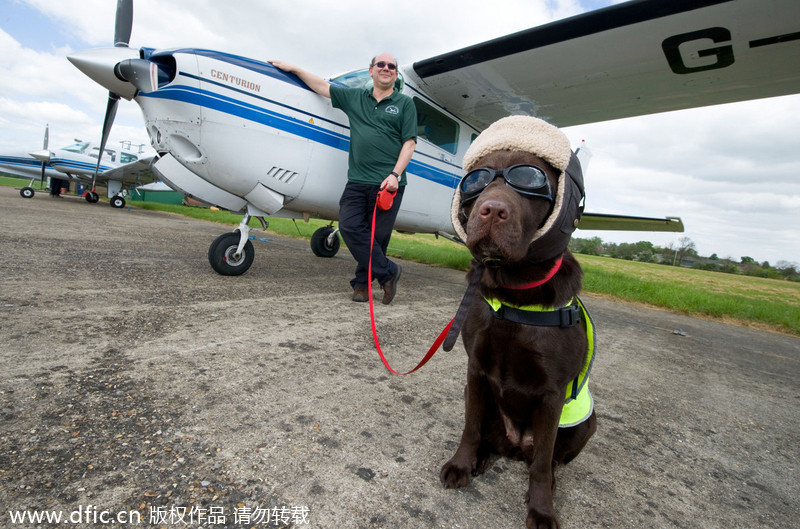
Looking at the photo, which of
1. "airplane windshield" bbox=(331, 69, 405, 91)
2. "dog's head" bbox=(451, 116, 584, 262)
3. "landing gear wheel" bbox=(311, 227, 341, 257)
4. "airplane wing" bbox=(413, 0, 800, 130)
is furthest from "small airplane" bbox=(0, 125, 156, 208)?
"dog's head" bbox=(451, 116, 584, 262)

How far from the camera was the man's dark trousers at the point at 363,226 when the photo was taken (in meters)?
3.36

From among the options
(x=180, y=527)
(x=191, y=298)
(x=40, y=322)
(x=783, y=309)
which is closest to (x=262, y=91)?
(x=191, y=298)

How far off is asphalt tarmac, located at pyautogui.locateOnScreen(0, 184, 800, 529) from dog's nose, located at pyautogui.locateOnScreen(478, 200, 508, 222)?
850 mm

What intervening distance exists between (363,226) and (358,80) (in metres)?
1.83

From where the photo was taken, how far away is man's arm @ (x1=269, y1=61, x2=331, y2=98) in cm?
346

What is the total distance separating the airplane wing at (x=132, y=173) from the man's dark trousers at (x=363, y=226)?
14.4m

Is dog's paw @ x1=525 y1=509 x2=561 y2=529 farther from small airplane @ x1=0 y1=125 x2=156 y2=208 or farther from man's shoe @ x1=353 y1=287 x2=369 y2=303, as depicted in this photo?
small airplane @ x1=0 y1=125 x2=156 y2=208

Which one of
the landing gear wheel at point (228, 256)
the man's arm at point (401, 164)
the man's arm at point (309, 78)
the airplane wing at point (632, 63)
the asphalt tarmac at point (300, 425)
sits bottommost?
the asphalt tarmac at point (300, 425)

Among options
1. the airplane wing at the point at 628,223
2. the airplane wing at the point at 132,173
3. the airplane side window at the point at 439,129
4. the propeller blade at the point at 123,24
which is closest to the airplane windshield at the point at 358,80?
the airplane side window at the point at 439,129

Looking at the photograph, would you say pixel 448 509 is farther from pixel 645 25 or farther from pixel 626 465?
pixel 645 25

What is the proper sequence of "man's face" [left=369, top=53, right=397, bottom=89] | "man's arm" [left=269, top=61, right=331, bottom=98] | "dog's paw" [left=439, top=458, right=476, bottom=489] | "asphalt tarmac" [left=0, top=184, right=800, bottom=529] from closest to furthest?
1. "asphalt tarmac" [left=0, top=184, right=800, bottom=529]
2. "dog's paw" [left=439, top=458, right=476, bottom=489]
3. "man's face" [left=369, top=53, right=397, bottom=89]
4. "man's arm" [left=269, top=61, right=331, bottom=98]

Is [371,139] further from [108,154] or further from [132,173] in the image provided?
[108,154]

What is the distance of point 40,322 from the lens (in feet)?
6.60

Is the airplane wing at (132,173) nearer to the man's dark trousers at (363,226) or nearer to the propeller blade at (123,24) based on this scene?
the propeller blade at (123,24)
